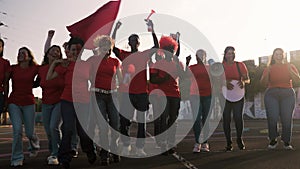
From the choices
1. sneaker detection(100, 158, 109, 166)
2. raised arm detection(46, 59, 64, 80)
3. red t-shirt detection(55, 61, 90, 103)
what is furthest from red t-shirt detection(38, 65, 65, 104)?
sneaker detection(100, 158, 109, 166)

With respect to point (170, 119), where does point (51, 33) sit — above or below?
above

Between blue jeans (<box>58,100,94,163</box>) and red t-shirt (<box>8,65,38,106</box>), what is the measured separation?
0.97 metres

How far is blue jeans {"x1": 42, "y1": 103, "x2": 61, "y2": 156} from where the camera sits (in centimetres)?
677

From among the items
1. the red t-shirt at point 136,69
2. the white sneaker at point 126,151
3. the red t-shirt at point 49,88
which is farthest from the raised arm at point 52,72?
the white sneaker at point 126,151

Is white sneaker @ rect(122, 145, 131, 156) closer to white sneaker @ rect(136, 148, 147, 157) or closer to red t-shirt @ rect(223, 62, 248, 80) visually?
white sneaker @ rect(136, 148, 147, 157)

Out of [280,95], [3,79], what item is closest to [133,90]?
[3,79]

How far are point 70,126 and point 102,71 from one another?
0.95 m

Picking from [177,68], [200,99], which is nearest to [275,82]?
[200,99]

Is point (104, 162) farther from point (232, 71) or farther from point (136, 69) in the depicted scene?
point (232, 71)

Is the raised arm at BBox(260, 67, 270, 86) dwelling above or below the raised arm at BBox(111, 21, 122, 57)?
below

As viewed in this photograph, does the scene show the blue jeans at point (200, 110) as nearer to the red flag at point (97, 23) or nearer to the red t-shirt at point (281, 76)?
the red t-shirt at point (281, 76)

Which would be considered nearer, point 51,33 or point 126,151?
point 126,151

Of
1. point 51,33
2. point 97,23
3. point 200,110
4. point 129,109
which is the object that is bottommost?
point 200,110

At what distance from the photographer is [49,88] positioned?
271 inches
